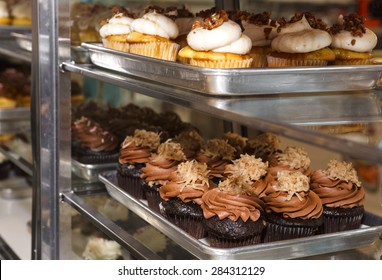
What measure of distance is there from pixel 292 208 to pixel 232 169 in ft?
0.84

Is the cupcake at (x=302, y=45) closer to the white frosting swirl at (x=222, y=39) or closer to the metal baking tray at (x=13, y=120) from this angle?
the white frosting swirl at (x=222, y=39)

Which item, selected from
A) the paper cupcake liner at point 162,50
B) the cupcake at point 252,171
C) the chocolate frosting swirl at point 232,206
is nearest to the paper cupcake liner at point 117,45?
the paper cupcake liner at point 162,50

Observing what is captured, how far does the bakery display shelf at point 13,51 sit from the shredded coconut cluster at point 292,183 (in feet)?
3.43

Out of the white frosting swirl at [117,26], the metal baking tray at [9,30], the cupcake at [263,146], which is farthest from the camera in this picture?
the metal baking tray at [9,30]

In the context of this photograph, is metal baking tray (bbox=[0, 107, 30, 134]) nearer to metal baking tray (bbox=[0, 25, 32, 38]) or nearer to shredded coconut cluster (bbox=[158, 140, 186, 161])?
metal baking tray (bbox=[0, 25, 32, 38])

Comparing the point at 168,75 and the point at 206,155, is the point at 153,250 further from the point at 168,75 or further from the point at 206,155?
Answer: the point at 168,75

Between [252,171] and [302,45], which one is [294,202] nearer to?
[252,171]

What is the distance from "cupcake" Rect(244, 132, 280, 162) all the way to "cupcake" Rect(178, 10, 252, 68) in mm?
411

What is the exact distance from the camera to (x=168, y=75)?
154 cm

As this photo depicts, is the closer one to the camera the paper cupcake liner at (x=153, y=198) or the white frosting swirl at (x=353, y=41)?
the white frosting swirl at (x=353, y=41)

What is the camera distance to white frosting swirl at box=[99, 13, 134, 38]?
2061 millimetres

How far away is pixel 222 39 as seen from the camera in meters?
1.54

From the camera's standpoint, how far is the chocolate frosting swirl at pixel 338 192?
1.65 meters

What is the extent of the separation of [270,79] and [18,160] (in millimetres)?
1571
